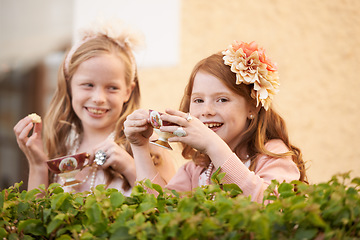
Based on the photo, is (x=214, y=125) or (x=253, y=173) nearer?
(x=253, y=173)

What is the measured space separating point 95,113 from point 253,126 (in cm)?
91

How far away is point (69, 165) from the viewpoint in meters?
2.23

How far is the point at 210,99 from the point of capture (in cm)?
201

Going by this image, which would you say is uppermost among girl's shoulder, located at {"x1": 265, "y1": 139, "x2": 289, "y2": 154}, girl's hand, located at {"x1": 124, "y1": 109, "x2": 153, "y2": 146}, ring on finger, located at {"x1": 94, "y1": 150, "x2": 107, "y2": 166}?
girl's hand, located at {"x1": 124, "y1": 109, "x2": 153, "y2": 146}

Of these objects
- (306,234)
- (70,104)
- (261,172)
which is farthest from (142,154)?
(306,234)

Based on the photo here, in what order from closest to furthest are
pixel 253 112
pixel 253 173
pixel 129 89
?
pixel 253 173 < pixel 253 112 < pixel 129 89

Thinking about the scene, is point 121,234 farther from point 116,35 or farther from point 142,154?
point 116,35

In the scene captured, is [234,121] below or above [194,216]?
above

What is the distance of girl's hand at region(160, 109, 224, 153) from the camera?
5.79 feet

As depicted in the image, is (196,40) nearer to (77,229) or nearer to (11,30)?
(11,30)

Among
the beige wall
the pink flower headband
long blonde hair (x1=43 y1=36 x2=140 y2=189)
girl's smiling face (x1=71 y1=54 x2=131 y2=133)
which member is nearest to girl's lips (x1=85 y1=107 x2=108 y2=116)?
girl's smiling face (x1=71 y1=54 x2=131 y2=133)

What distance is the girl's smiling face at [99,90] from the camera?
97.8 inches

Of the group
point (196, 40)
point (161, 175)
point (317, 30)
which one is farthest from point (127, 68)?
point (317, 30)

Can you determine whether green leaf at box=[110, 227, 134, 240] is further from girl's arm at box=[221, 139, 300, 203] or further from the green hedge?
girl's arm at box=[221, 139, 300, 203]
